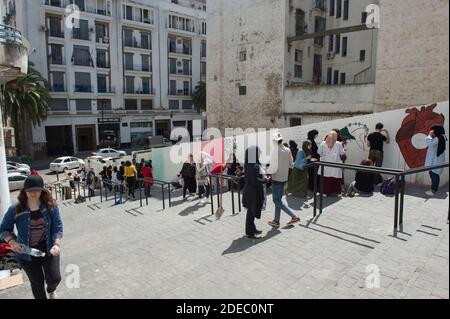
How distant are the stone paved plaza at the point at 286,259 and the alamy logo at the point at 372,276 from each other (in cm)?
6

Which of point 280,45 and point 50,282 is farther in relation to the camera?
point 280,45

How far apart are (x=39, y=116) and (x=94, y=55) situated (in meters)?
13.0

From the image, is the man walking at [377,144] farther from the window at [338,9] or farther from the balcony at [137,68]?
the balcony at [137,68]

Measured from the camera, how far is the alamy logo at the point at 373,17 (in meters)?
19.1

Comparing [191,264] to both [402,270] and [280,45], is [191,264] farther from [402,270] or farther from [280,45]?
[280,45]

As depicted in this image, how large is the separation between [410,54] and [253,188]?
15.0 metres

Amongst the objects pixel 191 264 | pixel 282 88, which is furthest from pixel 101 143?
pixel 191 264

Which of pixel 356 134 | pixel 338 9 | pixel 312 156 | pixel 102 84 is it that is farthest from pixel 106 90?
pixel 312 156

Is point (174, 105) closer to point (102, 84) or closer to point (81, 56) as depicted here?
point (102, 84)

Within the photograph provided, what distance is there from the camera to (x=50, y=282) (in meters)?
3.86

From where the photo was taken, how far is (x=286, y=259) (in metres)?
4.70

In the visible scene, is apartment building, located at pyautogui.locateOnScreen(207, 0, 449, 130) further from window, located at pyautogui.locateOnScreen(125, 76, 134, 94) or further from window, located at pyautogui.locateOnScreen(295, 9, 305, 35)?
window, located at pyautogui.locateOnScreen(125, 76, 134, 94)

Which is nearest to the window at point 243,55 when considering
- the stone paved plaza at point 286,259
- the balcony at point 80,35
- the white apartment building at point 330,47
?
the white apartment building at point 330,47
